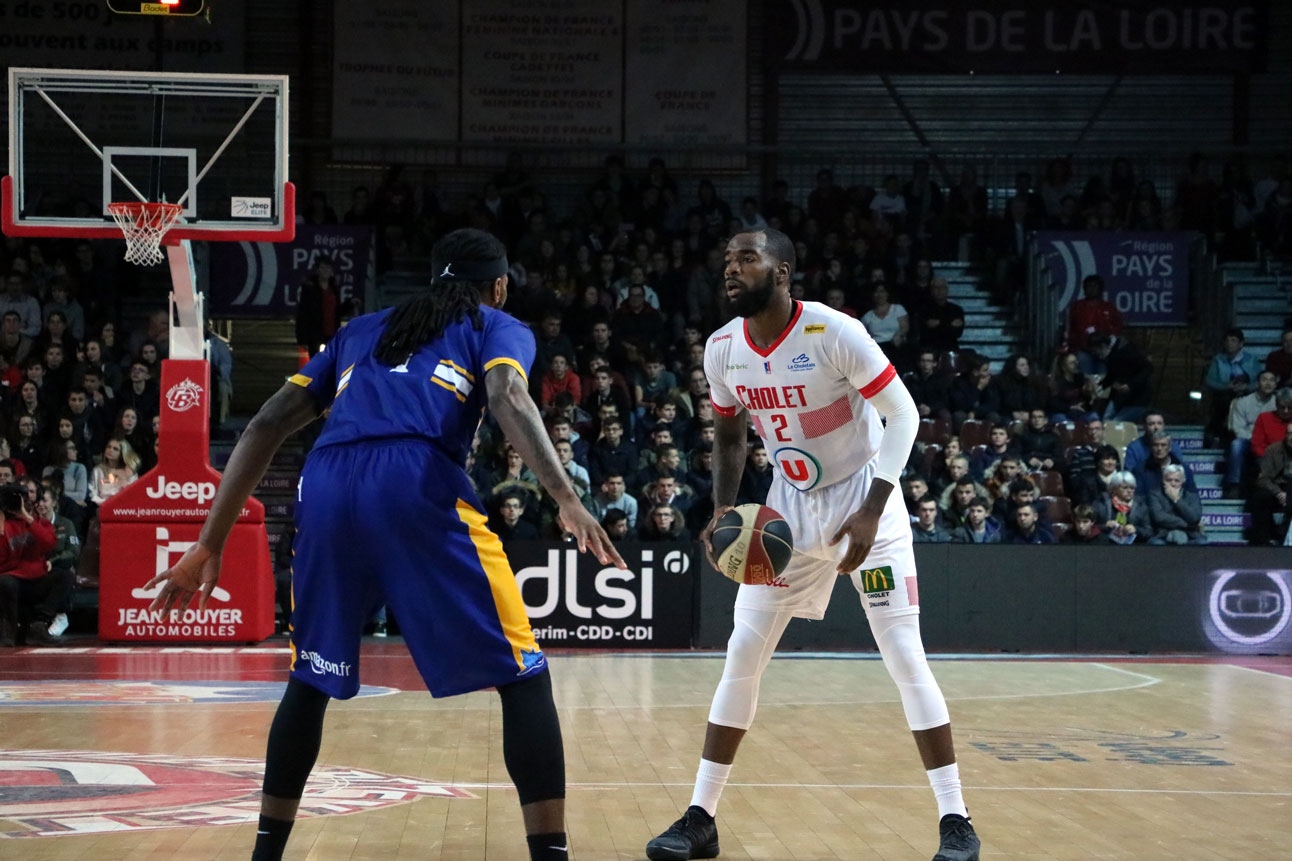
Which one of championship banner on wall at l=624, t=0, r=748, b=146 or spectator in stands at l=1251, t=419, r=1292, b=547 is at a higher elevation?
championship banner on wall at l=624, t=0, r=748, b=146

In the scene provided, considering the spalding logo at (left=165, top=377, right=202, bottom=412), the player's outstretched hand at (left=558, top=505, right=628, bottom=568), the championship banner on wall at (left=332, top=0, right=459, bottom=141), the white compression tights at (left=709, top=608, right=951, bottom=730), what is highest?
the championship banner on wall at (left=332, top=0, right=459, bottom=141)

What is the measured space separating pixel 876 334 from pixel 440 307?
1513 centimetres

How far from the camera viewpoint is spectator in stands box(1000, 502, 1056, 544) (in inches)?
615

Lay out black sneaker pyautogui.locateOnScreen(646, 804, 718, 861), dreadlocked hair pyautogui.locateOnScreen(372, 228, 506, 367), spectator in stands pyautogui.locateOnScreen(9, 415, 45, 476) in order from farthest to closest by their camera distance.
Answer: spectator in stands pyautogui.locateOnScreen(9, 415, 45, 476) < black sneaker pyautogui.locateOnScreen(646, 804, 718, 861) < dreadlocked hair pyautogui.locateOnScreen(372, 228, 506, 367)

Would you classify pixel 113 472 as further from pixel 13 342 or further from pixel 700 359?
pixel 700 359

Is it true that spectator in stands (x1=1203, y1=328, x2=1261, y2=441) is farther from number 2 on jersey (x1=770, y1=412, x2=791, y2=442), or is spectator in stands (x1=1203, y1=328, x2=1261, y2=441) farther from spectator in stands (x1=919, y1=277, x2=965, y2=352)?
number 2 on jersey (x1=770, y1=412, x2=791, y2=442)

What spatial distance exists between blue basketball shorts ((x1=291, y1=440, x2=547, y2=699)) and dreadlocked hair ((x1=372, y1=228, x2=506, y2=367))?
12.1 inches

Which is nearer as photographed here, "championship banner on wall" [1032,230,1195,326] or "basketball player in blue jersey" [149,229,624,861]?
"basketball player in blue jersey" [149,229,624,861]

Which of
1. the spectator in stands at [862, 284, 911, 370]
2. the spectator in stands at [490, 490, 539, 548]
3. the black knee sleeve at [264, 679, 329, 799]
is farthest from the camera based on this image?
the spectator in stands at [862, 284, 911, 370]

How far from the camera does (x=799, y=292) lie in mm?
20062

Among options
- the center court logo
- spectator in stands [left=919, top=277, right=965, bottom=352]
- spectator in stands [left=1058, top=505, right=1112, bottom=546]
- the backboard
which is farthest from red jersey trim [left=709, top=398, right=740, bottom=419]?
spectator in stands [left=919, top=277, right=965, bottom=352]

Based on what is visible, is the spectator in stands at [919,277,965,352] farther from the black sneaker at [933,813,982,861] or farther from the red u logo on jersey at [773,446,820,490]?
the black sneaker at [933,813,982,861]

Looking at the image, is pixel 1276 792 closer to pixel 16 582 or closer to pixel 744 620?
pixel 744 620

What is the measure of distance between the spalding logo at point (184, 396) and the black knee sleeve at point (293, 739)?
1021 centimetres
